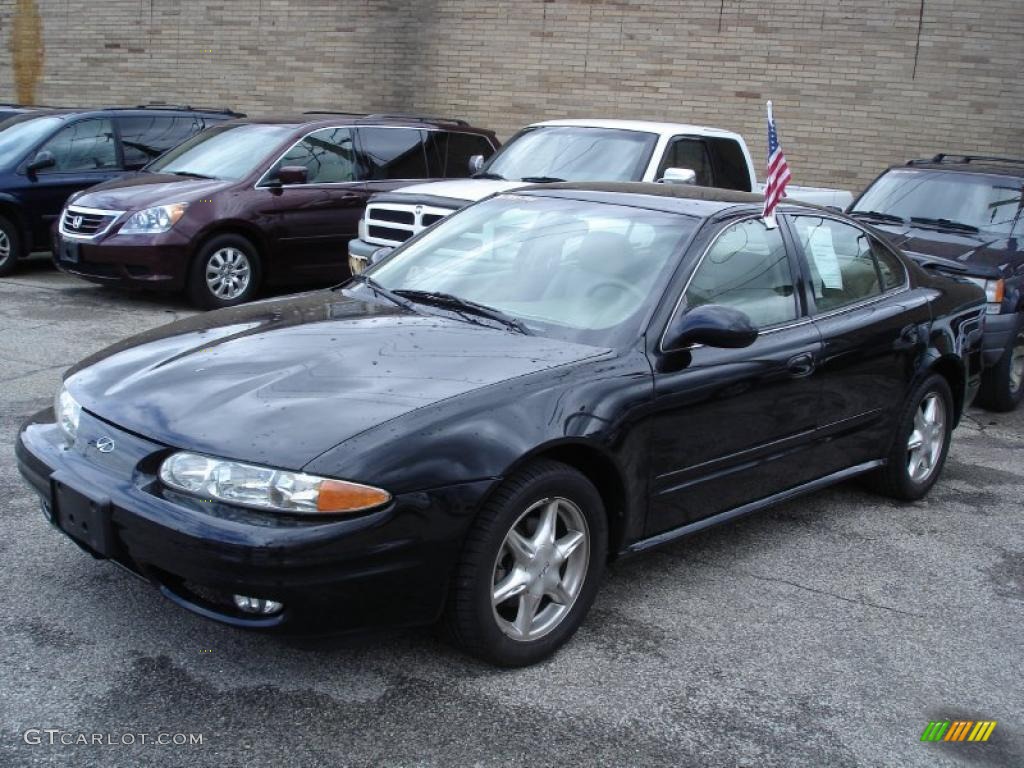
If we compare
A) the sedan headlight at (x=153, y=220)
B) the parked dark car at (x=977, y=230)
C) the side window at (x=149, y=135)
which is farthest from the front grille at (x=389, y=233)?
the side window at (x=149, y=135)

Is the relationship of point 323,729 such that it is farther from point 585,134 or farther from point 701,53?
point 701,53

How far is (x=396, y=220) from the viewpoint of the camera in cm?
864

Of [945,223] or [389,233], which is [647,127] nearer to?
[389,233]

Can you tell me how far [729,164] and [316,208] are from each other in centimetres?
369

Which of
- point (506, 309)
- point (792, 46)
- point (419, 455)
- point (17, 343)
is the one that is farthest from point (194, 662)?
point (792, 46)

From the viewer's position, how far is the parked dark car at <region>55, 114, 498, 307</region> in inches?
368

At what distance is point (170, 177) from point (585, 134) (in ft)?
12.4

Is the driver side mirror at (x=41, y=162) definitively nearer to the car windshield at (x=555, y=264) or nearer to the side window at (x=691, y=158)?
the side window at (x=691, y=158)

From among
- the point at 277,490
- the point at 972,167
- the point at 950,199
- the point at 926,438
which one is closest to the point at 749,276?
the point at 926,438

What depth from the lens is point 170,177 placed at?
10008 mm

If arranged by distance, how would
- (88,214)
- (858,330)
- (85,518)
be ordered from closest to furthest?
1. (85,518)
2. (858,330)
3. (88,214)

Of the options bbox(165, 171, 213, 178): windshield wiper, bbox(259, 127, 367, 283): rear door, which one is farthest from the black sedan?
bbox(165, 171, 213, 178): windshield wiper

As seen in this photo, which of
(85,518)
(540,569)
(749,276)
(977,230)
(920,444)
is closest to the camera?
(85,518)

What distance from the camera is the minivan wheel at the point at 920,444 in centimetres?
549
